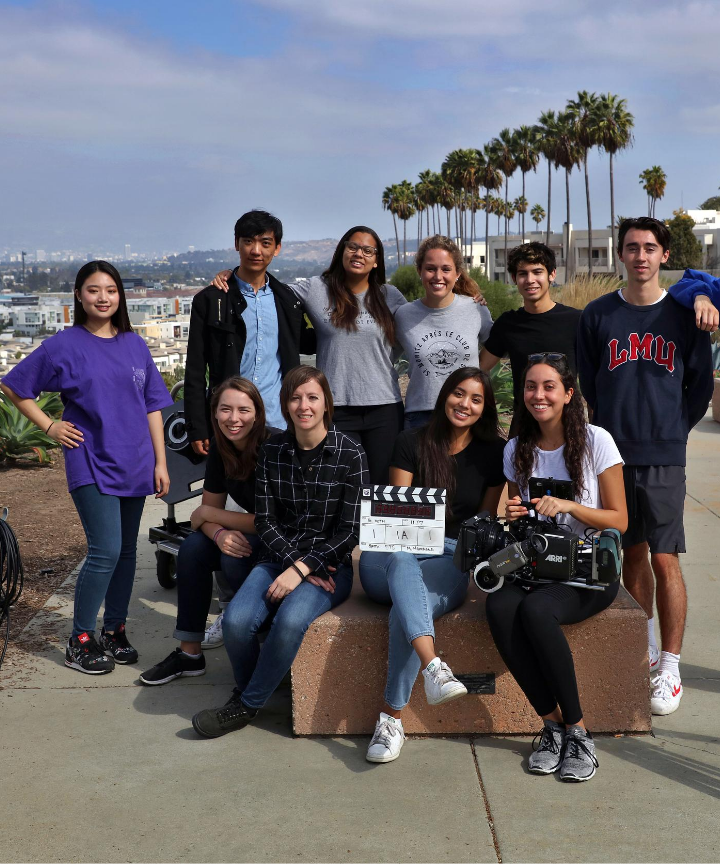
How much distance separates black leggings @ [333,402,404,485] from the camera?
4812 mm

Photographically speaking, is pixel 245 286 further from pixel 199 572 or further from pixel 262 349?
pixel 199 572

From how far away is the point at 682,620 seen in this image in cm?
424

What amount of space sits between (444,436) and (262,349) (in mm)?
1250

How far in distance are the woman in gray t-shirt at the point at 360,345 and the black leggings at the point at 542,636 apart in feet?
4.69

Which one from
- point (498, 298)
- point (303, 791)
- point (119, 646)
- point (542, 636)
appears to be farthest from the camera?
point (498, 298)

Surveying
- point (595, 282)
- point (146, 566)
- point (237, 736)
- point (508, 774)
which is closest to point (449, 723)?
point (508, 774)

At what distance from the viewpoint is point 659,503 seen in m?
4.20

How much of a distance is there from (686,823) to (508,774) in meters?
0.65

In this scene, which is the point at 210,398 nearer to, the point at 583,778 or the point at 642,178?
the point at 583,778

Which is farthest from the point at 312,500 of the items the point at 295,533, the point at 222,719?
the point at 222,719

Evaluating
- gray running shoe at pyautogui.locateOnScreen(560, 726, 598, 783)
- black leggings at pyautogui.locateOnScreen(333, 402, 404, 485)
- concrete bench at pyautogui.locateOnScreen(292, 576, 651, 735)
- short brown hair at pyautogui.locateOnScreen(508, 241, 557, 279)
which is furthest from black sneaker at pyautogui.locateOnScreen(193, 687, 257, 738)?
short brown hair at pyautogui.locateOnScreen(508, 241, 557, 279)

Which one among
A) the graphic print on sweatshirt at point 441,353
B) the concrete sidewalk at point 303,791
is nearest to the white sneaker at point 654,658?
the concrete sidewalk at point 303,791

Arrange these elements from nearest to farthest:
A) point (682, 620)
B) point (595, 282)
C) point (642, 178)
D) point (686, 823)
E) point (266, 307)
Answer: point (686, 823) → point (682, 620) → point (266, 307) → point (595, 282) → point (642, 178)

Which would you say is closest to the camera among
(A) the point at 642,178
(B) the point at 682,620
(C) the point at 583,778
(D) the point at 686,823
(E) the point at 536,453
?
(D) the point at 686,823
